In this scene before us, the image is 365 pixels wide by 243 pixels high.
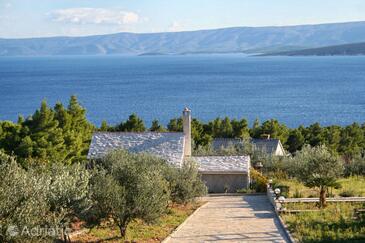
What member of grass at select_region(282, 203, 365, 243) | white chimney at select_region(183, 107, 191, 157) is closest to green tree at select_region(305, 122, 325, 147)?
white chimney at select_region(183, 107, 191, 157)

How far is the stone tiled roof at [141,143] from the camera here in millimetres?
31641

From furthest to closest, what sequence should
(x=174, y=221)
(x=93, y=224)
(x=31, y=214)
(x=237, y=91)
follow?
(x=237, y=91) → (x=174, y=221) → (x=93, y=224) → (x=31, y=214)

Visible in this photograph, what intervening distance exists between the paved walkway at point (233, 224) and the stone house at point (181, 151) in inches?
176

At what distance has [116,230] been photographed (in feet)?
66.9

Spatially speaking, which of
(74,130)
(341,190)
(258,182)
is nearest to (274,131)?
(74,130)

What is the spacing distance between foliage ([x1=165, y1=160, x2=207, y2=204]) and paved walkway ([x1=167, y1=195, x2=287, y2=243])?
0.82 metres

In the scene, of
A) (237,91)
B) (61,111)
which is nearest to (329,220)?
(61,111)

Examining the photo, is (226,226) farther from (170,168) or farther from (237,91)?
(237,91)

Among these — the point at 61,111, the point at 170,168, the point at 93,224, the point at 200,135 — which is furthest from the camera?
the point at 200,135

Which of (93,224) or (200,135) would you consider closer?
(93,224)

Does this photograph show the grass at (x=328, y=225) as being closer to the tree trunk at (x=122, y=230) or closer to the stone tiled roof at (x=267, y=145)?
the tree trunk at (x=122, y=230)

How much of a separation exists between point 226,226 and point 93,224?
5118mm

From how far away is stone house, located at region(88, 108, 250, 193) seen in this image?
32.0m

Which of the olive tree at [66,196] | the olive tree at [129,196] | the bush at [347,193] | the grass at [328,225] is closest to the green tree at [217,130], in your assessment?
the bush at [347,193]
